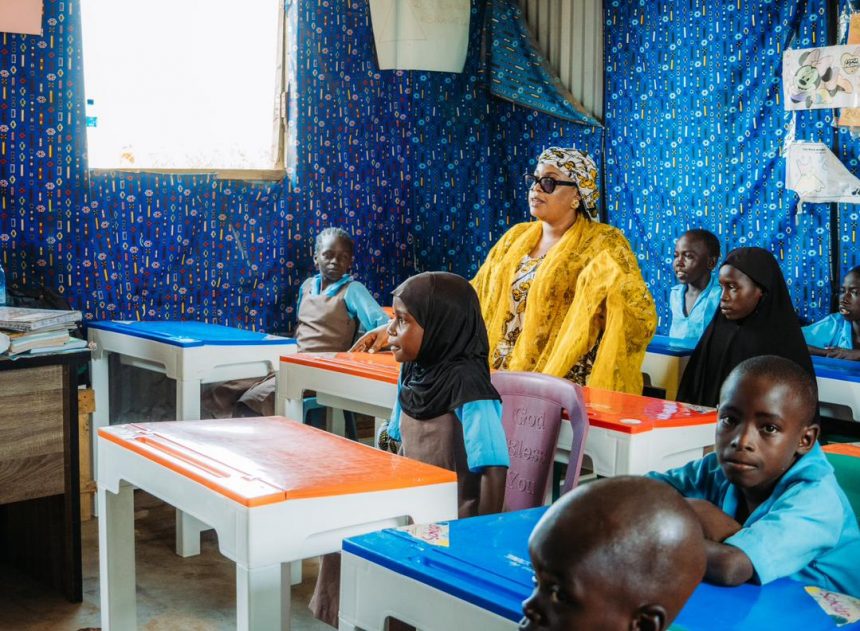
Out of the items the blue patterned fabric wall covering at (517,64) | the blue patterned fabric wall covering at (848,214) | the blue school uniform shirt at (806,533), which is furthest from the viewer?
the blue patterned fabric wall covering at (517,64)

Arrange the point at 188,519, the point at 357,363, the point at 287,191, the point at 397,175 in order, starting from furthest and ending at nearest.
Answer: the point at 397,175, the point at 287,191, the point at 188,519, the point at 357,363

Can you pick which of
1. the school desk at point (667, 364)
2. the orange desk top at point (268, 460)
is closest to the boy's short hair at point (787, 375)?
the orange desk top at point (268, 460)

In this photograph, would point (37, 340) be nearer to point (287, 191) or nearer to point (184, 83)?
point (184, 83)

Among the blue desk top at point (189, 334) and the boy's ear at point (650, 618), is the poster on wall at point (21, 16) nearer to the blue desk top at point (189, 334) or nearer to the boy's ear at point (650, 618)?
the blue desk top at point (189, 334)

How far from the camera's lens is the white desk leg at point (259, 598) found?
1682mm

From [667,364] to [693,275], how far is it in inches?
37.2

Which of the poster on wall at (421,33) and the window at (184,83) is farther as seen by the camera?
the poster on wall at (421,33)

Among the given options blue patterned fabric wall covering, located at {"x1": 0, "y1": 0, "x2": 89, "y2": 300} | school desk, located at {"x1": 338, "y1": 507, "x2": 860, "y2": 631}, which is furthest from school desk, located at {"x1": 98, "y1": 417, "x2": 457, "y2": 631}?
blue patterned fabric wall covering, located at {"x1": 0, "y1": 0, "x2": 89, "y2": 300}

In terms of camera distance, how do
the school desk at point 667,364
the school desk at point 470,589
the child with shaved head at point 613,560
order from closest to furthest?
the child with shaved head at point 613,560 < the school desk at point 470,589 < the school desk at point 667,364

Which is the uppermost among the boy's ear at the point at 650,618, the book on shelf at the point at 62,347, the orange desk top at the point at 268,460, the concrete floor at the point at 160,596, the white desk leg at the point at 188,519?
the boy's ear at the point at 650,618

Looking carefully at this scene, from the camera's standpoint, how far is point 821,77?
459 centimetres

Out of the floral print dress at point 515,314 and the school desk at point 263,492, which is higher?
the floral print dress at point 515,314

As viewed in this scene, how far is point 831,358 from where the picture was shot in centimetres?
397

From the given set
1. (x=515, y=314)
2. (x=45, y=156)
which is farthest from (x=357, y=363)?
(x=45, y=156)
